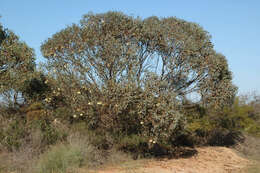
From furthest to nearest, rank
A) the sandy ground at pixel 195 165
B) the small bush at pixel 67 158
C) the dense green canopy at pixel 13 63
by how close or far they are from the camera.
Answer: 1. the dense green canopy at pixel 13 63
2. the sandy ground at pixel 195 165
3. the small bush at pixel 67 158

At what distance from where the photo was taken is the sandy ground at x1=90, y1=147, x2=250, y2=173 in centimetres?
907

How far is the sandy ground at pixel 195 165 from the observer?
29.8ft

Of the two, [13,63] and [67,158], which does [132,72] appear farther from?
[13,63]

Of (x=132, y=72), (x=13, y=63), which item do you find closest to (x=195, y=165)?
(x=132, y=72)

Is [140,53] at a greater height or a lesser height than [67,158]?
greater

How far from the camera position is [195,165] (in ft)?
33.7

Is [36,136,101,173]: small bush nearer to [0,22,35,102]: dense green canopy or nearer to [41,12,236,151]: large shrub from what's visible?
[41,12,236,151]: large shrub

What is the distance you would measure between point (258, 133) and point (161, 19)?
7.76 meters

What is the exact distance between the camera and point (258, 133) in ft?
47.0

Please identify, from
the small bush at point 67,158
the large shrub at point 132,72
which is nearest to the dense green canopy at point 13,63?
the large shrub at point 132,72

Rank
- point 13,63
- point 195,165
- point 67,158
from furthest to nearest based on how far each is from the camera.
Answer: point 13,63 < point 195,165 < point 67,158

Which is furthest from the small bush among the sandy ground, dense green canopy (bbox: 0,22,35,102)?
dense green canopy (bbox: 0,22,35,102)

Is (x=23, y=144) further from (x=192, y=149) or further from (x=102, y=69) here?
(x=192, y=149)

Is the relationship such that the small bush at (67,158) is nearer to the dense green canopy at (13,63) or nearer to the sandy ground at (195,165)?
the sandy ground at (195,165)
